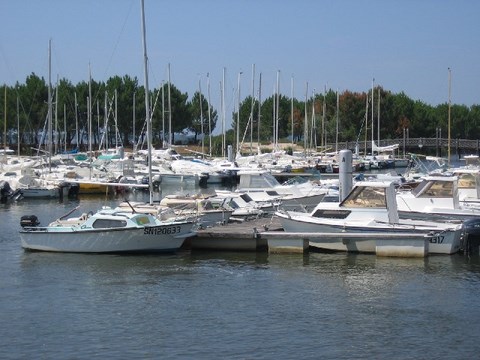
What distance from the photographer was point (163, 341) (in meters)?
22.2

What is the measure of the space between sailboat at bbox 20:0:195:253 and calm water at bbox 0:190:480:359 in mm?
510

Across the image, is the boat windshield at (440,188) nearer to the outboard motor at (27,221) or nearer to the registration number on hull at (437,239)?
the registration number on hull at (437,239)

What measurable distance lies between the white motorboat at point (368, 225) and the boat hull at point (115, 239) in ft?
14.6

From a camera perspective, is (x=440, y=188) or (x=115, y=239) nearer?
(x=115, y=239)

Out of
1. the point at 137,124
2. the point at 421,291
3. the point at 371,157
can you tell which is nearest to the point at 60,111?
the point at 137,124

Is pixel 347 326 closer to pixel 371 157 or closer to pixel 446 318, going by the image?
pixel 446 318

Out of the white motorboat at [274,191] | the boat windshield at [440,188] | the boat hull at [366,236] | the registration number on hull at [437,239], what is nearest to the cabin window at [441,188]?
the boat windshield at [440,188]

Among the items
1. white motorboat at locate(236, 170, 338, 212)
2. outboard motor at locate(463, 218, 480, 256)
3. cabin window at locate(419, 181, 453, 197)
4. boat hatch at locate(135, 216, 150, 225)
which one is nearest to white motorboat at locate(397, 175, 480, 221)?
cabin window at locate(419, 181, 453, 197)

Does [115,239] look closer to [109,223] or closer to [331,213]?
[109,223]

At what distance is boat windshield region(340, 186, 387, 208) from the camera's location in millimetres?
33438

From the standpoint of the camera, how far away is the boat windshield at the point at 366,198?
33.4 m

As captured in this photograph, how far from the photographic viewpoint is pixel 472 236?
3300 centimetres

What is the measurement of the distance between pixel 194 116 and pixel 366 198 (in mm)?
101065

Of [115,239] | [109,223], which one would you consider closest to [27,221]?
[109,223]
